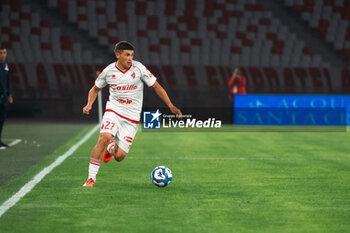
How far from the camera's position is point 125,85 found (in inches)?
308

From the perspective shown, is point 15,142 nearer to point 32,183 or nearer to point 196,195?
point 32,183

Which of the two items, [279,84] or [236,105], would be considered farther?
[279,84]

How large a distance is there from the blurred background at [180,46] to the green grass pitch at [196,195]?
10.8 metres

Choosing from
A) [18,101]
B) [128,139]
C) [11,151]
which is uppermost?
[128,139]

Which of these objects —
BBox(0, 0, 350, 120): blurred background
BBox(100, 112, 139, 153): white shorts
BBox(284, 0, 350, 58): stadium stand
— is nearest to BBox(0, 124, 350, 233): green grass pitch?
BBox(100, 112, 139, 153): white shorts

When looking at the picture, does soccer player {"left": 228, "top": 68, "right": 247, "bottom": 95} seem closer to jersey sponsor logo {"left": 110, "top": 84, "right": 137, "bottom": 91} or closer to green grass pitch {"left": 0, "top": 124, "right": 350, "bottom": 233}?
green grass pitch {"left": 0, "top": 124, "right": 350, "bottom": 233}

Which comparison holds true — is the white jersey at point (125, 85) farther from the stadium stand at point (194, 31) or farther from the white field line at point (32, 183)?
the stadium stand at point (194, 31)

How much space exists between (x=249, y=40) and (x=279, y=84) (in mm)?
2393

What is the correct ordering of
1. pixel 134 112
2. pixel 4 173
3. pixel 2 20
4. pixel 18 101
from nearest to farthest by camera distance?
pixel 134 112 < pixel 4 173 < pixel 18 101 < pixel 2 20

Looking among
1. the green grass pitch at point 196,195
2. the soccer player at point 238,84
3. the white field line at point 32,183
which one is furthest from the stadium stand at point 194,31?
the green grass pitch at point 196,195

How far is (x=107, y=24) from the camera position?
1037 inches

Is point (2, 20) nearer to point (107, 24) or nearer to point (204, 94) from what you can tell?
point (107, 24)

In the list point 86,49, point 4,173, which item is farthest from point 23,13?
point 4,173

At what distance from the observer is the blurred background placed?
23.1 meters
